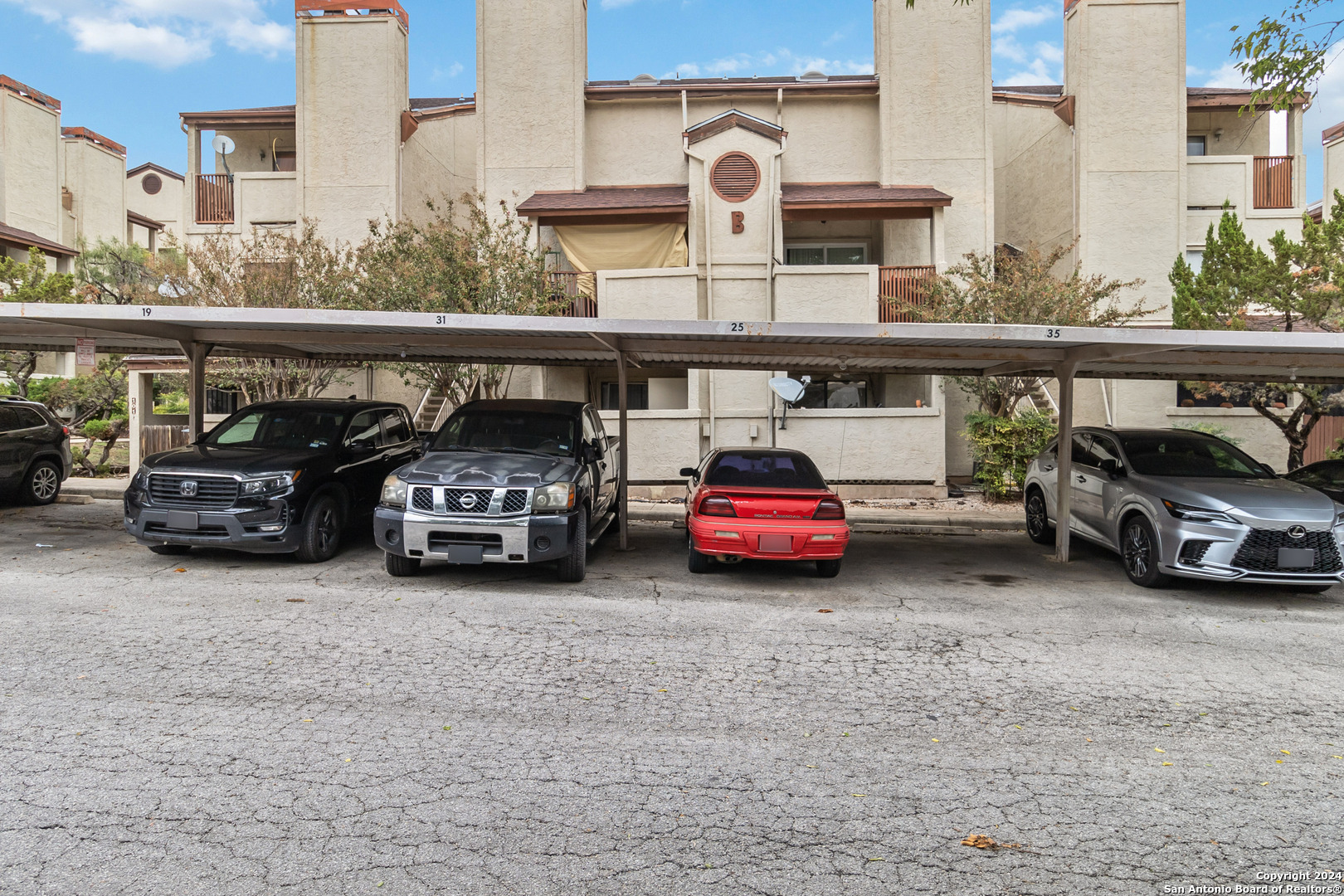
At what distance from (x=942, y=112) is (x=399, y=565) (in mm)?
16909

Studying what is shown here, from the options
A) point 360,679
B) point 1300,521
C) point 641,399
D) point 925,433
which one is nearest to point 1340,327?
point 925,433

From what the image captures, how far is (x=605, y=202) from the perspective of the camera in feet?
60.7

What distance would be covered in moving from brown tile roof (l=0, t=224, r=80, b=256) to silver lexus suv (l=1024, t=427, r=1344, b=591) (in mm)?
31726

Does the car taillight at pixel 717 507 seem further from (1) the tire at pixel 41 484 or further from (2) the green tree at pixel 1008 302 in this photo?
(1) the tire at pixel 41 484

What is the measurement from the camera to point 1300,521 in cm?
795

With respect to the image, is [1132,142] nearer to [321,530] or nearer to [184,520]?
[321,530]

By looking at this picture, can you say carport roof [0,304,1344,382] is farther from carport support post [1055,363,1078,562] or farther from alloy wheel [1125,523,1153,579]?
alloy wheel [1125,523,1153,579]

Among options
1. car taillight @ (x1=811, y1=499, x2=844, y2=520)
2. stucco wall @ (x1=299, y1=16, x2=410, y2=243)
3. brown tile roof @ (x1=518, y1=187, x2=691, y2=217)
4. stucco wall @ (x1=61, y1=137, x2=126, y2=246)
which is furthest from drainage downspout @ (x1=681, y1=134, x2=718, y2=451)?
stucco wall @ (x1=61, y1=137, x2=126, y2=246)

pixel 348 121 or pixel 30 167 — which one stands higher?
pixel 30 167

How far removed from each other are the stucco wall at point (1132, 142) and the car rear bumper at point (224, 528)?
59.9ft

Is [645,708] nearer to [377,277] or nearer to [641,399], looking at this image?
[377,277]

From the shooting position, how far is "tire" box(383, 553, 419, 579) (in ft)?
27.3

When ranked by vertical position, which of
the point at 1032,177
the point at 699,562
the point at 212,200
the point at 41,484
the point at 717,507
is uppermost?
the point at 1032,177

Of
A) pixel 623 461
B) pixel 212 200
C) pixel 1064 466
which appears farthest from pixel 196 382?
pixel 212 200
